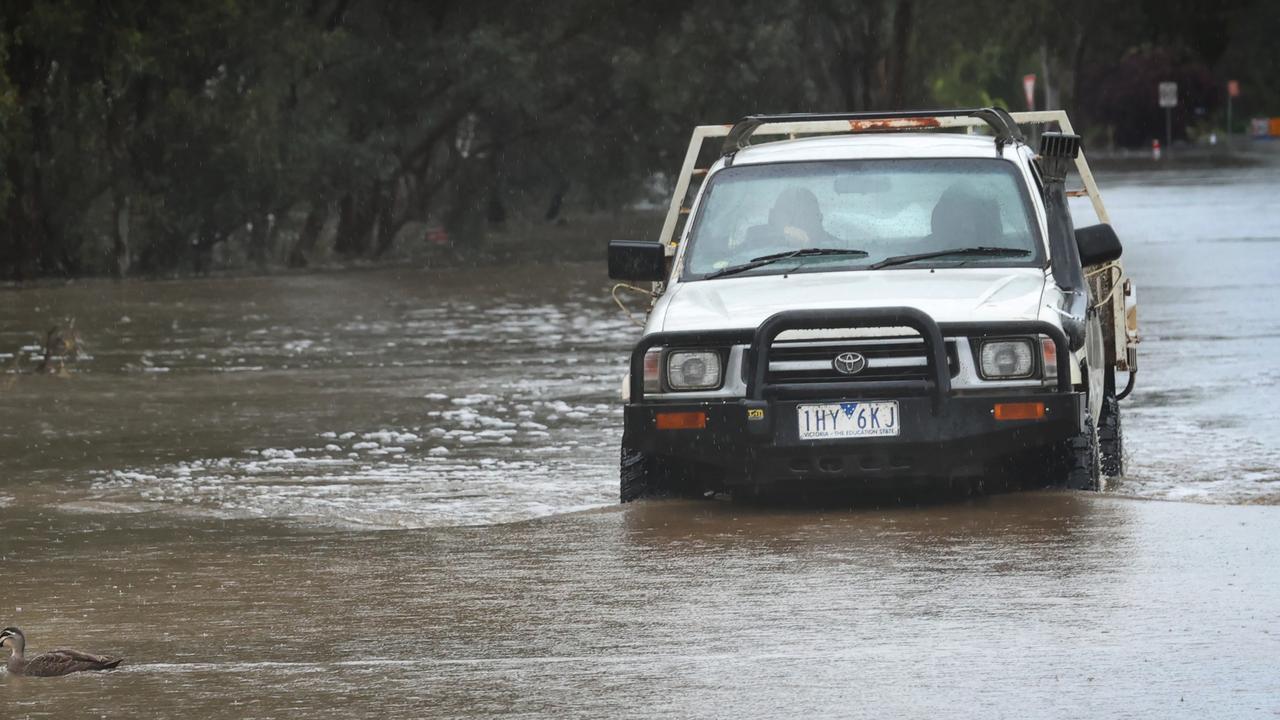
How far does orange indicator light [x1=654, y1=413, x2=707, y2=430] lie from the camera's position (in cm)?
1015

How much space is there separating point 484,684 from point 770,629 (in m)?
1.16

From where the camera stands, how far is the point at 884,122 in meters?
12.8

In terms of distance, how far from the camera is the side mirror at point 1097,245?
442 inches

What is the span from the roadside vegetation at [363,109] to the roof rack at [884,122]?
24124 mm

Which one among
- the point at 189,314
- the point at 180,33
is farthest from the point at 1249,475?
the point at 180,33

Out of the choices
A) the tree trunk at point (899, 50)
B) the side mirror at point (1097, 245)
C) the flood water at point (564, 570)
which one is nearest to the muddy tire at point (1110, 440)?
the flood water at point (564, 570)

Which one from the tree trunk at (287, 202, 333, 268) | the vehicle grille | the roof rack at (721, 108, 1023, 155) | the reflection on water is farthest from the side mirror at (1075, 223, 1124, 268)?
the tree trunk at (287, 202, 333, 268)

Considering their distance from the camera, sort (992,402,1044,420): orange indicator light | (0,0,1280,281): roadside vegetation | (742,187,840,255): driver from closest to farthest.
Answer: (992,402,1044,420): orange indicator light
(742,187,840,255): driver
(0,0,1280,281): roadside vegetation

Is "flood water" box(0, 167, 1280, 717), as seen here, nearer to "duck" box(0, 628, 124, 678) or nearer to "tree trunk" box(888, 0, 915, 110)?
"duck" box(0, 628, 124, 678)

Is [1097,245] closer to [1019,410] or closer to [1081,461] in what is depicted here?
[1081,461]

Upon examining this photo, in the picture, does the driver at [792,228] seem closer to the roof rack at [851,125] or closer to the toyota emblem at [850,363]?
the roof rack at [851,125]

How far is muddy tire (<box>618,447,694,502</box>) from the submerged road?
0.08 meters

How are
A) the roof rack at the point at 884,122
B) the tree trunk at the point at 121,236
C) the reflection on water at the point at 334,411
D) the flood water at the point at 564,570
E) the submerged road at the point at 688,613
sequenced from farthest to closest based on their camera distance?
the tree trunk at the point at 121,236 < the reflection on water at the point at 334,411 < the roof rack at the point at 884,122 < the flood water at the point at 564,570 < the submerged road at the point at 688,613

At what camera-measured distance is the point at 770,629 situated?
25.6 ft
